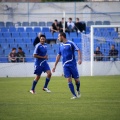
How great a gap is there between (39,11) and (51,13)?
1028 millimetres

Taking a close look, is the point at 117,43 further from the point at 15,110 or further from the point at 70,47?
the point at 15,110

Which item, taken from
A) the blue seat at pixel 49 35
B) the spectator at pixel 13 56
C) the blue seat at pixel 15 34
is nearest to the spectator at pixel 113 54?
the spectator at pixel 13 56

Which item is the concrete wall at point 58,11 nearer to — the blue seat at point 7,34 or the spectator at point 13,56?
the blue seat at point 7,34

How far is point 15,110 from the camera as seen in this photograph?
554 inches

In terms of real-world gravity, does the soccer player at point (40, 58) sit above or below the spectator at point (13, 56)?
above

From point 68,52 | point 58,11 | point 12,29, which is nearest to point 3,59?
point 12,29

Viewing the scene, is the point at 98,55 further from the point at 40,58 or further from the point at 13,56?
the point at 40,58

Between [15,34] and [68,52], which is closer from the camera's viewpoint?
[68,52]

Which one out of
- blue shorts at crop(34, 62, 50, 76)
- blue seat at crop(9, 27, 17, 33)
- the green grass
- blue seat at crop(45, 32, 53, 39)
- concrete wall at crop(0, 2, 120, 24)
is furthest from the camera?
concrete wall at crop(0, 2, 120, 24)

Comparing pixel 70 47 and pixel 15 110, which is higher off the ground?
pixel 70 47

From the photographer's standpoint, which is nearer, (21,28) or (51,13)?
(21,28)

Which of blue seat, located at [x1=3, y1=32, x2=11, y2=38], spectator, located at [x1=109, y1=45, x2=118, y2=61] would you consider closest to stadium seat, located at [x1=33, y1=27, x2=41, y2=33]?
blue seat, located at [x1=3, y1=32, x2=11, y2=38]

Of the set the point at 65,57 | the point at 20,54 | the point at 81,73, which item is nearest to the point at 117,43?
the point at 81,73

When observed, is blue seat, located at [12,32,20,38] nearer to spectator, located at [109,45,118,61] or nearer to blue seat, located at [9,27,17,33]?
blue seat, located at [9,27,17,33]
